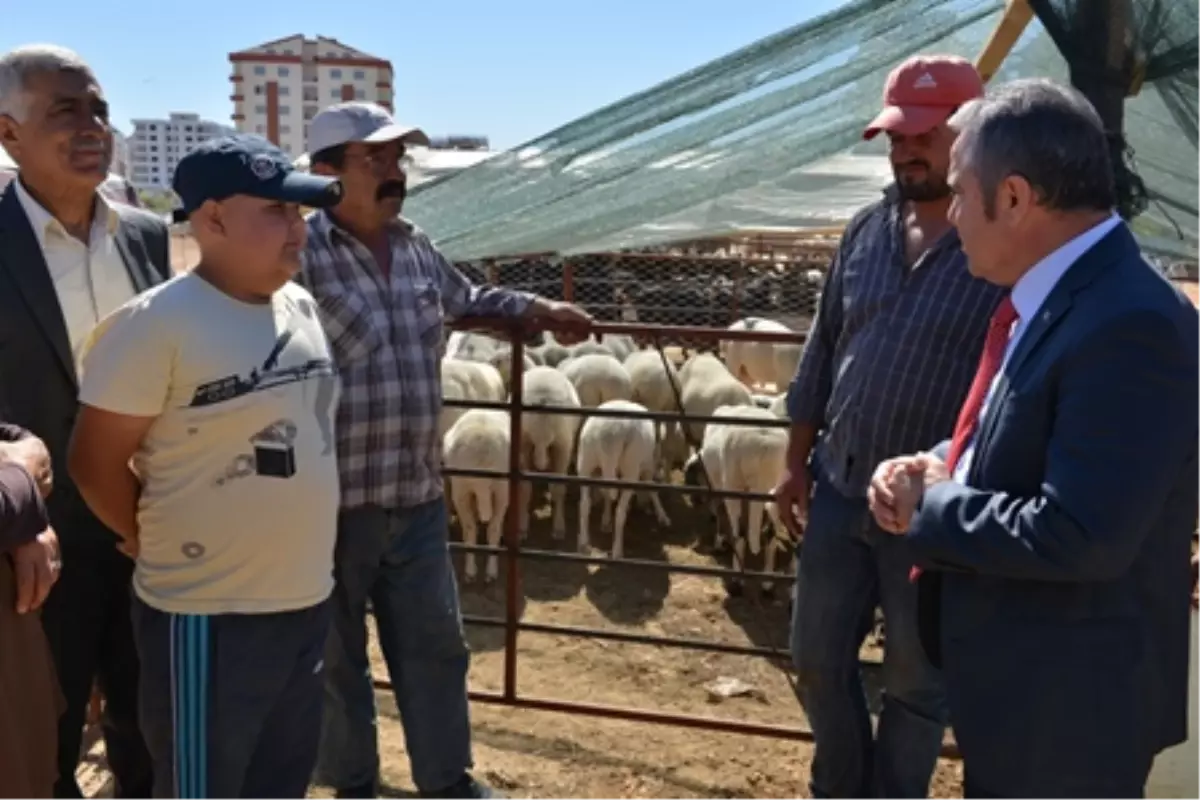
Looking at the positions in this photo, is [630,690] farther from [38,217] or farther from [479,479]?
[38,217]

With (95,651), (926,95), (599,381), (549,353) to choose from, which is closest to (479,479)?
(599,381)

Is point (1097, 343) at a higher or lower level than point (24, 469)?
higher

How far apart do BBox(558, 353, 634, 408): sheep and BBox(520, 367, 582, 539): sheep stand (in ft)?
2.45

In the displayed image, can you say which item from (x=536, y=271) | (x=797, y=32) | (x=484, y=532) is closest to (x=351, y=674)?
(x=797, y=32)

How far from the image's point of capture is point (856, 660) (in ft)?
9.20

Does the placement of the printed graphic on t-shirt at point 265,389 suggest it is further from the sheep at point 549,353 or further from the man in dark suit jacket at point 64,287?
the sheep at point 549,353

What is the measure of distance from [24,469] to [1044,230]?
5.49 feet

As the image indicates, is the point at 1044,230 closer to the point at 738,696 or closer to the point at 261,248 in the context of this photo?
the point at 261,248

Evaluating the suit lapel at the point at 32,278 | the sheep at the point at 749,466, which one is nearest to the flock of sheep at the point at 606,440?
the sheep at the point at 749,466

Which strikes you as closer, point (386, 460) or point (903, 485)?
point (903, 485)

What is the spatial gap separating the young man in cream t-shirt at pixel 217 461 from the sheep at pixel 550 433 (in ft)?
17.8

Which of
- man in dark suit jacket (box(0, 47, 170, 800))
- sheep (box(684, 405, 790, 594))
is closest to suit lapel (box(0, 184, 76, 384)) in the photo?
man in dark suit jacket (box(0, 47, 170, 800))

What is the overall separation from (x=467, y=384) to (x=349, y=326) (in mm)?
5259

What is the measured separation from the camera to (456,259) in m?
4.05
